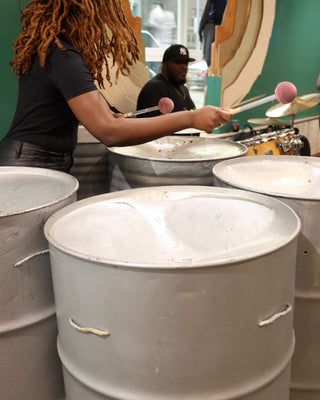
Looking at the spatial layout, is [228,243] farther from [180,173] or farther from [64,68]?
[64,68]

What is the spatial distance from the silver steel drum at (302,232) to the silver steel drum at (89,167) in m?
0.60

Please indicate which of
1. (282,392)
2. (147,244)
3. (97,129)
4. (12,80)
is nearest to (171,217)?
(147,244)

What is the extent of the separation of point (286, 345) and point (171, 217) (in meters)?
0.35

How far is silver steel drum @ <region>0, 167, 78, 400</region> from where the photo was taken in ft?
2.76

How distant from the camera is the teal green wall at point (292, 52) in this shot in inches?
149

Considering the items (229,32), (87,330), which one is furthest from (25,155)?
(229,32)

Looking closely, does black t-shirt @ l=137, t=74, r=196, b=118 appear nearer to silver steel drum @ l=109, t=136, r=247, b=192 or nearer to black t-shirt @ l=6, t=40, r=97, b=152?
silver steel drum @ l=109, t=136, r=247, b=192

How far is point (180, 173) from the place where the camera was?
4.26 feet

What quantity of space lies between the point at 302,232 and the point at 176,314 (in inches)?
15.2

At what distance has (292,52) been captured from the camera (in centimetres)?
413

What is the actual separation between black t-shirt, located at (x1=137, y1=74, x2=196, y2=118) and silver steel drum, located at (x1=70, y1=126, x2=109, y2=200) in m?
0.75

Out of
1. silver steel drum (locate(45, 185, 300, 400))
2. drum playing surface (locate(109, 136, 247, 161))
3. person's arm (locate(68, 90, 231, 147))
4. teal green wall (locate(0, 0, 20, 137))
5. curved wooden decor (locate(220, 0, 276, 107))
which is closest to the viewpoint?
silver steel drum (locate(45, 185, 300, 400))

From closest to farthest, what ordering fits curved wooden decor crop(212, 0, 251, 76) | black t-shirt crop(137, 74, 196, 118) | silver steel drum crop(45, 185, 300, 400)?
silver steel drum crop(45, 185, 300, 400) → black t-shirt crop(137, 74, 196, 118) → curved wooden decor crop(212, 0, 251, 76)

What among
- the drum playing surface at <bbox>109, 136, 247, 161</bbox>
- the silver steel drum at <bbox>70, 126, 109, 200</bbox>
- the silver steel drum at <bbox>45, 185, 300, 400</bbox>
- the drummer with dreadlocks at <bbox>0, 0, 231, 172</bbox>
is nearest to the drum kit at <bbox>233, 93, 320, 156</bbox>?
the drum playing surface at <bbox>109, 136, 247, 161</bbox>
